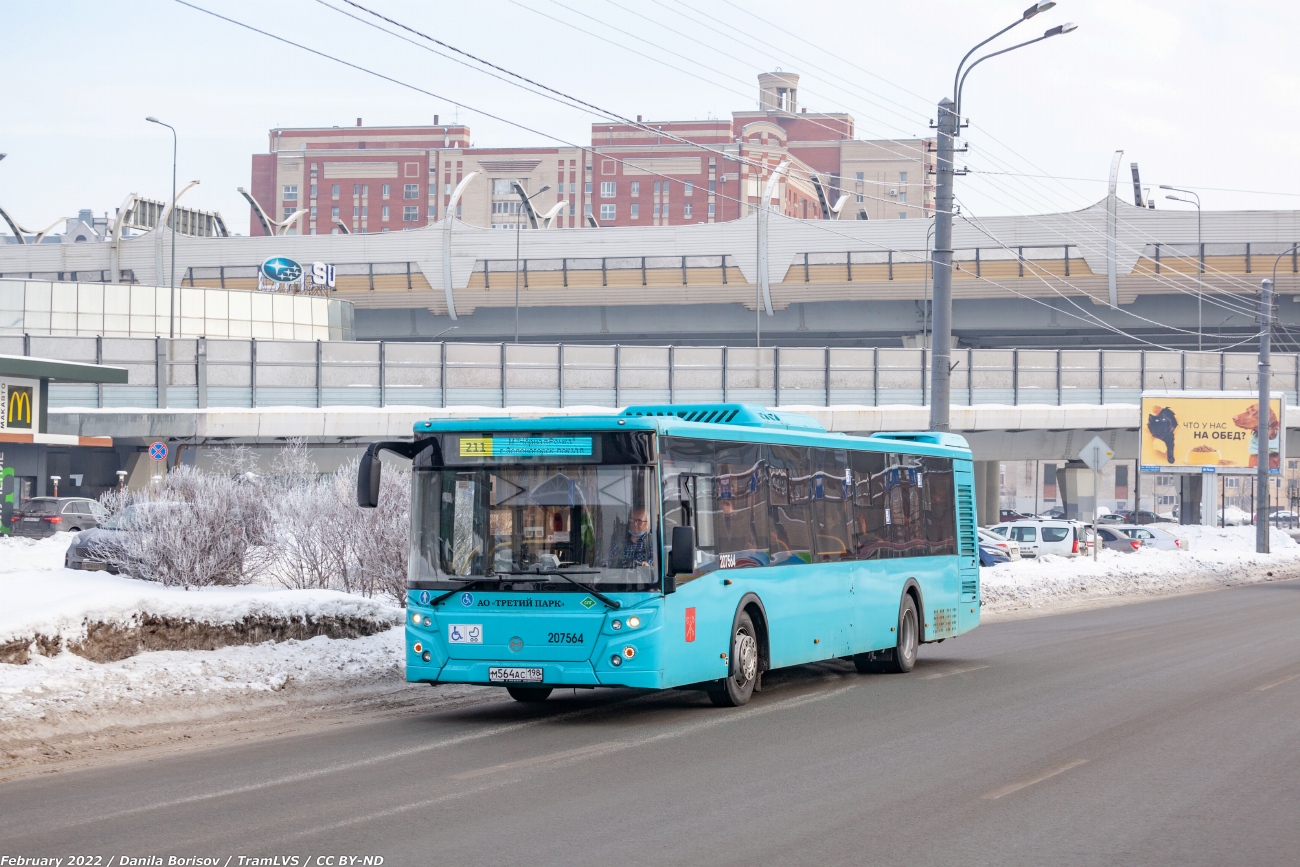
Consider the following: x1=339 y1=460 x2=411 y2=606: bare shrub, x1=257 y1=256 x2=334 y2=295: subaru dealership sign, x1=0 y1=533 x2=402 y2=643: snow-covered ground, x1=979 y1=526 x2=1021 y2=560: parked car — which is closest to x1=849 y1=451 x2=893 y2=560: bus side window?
x1=0 y1=533 x2=402 y2=643: snow-covered ground

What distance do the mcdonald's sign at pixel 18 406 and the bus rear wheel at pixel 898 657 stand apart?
1063 inches

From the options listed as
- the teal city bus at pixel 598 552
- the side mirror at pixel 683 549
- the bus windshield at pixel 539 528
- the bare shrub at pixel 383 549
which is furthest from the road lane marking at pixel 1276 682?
the bare shrub at pixel 383 549

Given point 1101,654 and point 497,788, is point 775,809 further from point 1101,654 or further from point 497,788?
point 1101,654

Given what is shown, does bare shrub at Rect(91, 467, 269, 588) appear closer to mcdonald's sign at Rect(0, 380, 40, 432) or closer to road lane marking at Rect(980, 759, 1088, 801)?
mcdonald's sign at Rect(0, 380, 40, 432)

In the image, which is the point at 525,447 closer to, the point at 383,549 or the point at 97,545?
the point at 383,549

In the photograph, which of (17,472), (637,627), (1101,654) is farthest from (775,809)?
(17,472)

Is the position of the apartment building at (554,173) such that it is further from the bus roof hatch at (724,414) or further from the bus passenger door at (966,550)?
the bus roof hatch at (724,414)

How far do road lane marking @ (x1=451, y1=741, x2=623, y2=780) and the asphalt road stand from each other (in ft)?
0.11

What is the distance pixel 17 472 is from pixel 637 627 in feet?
137

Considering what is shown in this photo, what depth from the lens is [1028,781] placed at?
31.5 ft

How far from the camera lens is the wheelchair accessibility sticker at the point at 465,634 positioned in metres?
12.6

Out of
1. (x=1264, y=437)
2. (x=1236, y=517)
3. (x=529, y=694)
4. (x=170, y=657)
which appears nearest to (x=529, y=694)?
(x=529, y=694)

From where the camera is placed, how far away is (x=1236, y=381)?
187 ft

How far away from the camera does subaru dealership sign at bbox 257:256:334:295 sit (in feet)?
258
